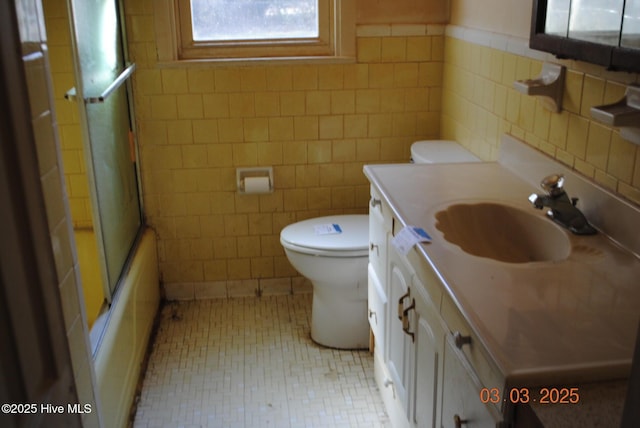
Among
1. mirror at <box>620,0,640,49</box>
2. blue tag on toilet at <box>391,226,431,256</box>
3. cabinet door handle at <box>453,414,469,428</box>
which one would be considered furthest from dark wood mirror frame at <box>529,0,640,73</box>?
cabinet door handle at <box>453,414,469,428</box>

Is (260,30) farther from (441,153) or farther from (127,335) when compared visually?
(127,335)

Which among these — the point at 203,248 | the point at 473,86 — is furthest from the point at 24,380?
the point at 203,248

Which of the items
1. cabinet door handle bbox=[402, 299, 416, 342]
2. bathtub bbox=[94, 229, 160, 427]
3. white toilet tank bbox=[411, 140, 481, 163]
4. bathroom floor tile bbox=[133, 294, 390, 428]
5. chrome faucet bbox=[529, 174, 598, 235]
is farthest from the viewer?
white toilet tank bbox=[411, 140, 481, 163]

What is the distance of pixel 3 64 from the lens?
0.86 metres

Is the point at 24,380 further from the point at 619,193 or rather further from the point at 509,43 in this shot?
the point at 509,43

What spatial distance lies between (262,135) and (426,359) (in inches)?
68.1

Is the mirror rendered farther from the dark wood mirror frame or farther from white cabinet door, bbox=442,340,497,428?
white cabinet door, bbox=442,340,497,428

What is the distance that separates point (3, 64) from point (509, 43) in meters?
1.83

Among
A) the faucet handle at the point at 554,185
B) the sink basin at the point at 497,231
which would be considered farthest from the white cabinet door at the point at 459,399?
the faucet handle at the point at 554,185

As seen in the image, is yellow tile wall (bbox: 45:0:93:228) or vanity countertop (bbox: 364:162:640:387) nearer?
vanity countertop (bbox: 364:162:640:387)

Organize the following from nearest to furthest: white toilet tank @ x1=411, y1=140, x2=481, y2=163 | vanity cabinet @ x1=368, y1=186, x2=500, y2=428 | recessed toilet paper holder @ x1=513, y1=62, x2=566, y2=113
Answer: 1. vanity cabinet @ x1=368, y1=186, x2=500, y2=428
2. recessed toilet paper holder @ x1=513, y1=62, x2=566, y2=113
3. white toilet tank @ x1=411, y1=140, x2=481, y2=163

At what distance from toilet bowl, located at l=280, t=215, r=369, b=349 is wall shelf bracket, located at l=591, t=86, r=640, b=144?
4.35 feet

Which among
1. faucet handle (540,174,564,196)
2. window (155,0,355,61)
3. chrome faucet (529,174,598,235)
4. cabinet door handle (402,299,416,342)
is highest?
window (155,0,355,61)
